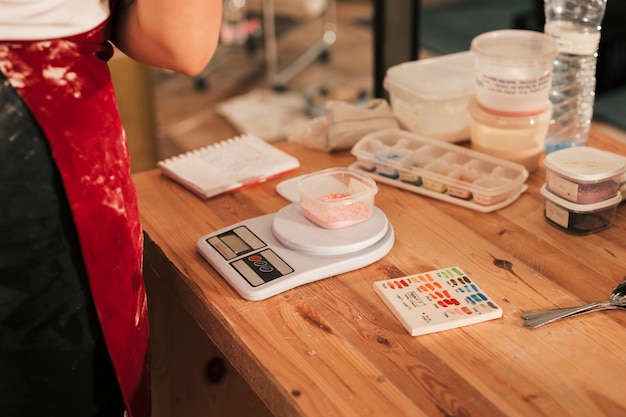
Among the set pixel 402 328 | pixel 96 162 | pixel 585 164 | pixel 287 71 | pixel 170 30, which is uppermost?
pixel 170 30

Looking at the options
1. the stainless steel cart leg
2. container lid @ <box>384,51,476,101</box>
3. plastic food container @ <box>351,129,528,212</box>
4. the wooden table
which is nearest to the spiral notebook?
the wooden table

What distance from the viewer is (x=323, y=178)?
1257mm

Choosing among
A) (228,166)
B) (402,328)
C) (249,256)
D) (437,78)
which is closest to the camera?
(402,328)

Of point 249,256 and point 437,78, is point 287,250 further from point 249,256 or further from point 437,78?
point 437,78

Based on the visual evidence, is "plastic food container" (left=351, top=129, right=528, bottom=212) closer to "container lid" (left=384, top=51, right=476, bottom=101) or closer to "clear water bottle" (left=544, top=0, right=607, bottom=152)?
"container lid" (left=384, top=51, right=476, bottom=101)

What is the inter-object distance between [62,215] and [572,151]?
74 cm

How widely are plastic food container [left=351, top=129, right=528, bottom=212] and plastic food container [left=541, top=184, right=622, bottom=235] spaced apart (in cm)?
9

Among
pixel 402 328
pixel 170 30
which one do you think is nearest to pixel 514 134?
pixel 402 328

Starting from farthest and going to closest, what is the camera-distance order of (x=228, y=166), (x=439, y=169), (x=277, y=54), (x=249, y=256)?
(x=277, y=54), (x=228, y=166), (x=439, y=169), (x=249, y=256)

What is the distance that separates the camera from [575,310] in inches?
39.4

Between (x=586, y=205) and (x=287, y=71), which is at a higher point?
(x=586, y=205)

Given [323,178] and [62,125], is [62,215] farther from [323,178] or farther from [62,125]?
[323,178]

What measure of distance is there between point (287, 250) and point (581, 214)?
0.43 m

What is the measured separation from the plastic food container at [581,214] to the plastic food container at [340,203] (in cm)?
27
